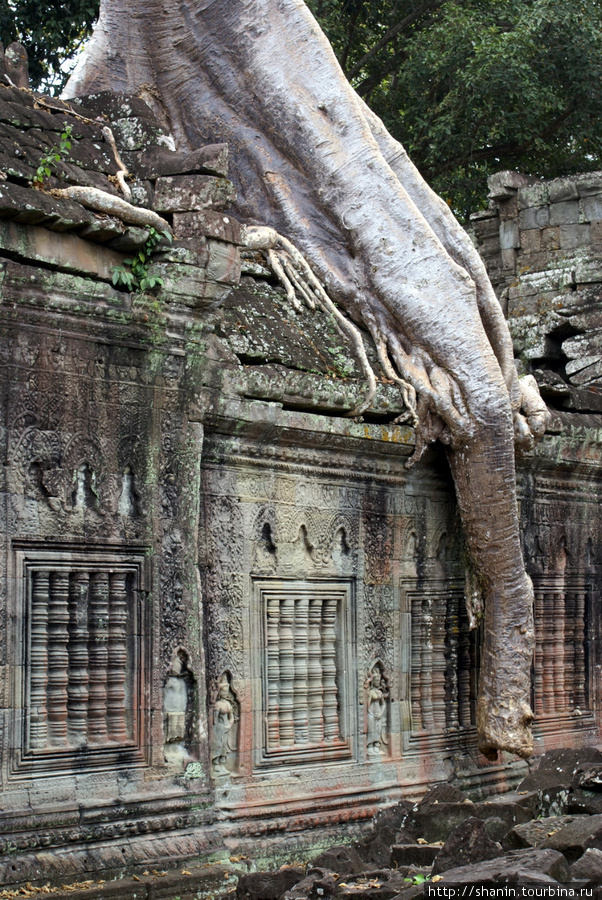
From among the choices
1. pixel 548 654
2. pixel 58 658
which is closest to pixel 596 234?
pixel 548 654

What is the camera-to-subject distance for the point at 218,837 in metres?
6.00

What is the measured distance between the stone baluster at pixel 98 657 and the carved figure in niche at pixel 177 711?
13.1 inches

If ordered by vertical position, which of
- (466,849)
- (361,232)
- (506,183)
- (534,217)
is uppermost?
(506,183)

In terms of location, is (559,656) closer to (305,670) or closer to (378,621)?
(378,621)

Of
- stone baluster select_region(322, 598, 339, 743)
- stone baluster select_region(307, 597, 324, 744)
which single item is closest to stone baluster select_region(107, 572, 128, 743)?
stone baluster select_region(307, 597, 324, 744)

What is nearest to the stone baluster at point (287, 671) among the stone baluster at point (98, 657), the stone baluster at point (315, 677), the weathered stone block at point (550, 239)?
the stone baluster at point (315, 677)

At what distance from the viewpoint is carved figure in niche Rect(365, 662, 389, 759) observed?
7336 millimetres

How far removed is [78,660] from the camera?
564 cm

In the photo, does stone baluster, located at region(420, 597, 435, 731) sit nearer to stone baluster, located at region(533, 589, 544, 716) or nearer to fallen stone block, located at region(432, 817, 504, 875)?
stone baluster, located at region(533, 589, 544, 716)

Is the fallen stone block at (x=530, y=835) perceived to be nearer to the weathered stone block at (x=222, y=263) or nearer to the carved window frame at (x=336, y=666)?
the carved window frame at (x=336, y=666)

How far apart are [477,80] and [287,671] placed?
10064mm

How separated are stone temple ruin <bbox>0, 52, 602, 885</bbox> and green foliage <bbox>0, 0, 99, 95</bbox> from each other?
7.22m

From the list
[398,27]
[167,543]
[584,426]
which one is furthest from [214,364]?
[398,27]

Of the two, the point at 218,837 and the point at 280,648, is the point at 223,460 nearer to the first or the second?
the point at 280,648
